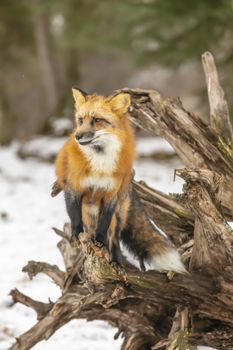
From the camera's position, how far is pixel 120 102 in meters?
4.60

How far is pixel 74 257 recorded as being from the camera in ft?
19.3

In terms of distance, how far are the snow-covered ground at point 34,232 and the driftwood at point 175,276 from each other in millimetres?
907

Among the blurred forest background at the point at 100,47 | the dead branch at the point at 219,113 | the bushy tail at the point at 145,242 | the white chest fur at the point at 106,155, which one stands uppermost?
the blurred forest background at the point at 100,47

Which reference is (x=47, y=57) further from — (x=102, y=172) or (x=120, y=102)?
(x=102, y=172)

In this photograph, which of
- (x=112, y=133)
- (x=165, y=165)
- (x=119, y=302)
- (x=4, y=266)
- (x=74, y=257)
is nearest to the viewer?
(x=112, y=133)

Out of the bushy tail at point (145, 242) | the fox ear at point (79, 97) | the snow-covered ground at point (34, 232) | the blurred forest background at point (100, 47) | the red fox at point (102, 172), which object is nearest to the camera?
the red fox at point (102, 172)

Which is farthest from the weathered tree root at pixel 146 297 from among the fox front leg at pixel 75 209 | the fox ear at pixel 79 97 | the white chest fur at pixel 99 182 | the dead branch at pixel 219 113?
the dead branch at pixel 219 113

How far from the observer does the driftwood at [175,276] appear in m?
4.62

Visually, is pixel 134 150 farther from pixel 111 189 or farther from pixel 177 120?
pixel 177 120

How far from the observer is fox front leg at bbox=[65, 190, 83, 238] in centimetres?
471

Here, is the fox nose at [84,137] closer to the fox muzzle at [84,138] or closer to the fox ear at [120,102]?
the fox muzzle at [84,138]

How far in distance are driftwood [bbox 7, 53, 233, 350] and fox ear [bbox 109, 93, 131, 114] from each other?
79 centimetres

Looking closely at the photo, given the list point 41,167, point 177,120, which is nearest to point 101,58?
point 41,167

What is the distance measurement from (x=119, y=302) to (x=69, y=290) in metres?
0.57
